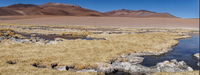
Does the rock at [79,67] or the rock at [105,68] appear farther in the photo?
the rock at [79,67]

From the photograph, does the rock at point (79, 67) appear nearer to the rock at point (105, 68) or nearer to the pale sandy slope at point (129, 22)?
the rock at point (105, 68)

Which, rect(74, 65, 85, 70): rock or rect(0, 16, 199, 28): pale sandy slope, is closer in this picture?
rect(74, 65, 85, 70): rock

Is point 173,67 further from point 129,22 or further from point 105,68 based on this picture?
point 129,22

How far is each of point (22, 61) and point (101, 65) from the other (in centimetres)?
715

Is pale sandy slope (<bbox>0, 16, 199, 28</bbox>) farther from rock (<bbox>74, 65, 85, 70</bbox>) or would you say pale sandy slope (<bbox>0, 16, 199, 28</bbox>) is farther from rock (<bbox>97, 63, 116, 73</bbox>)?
rock (<bbox>74, 65, 85, 70</bbox>)

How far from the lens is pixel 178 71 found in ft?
50.3

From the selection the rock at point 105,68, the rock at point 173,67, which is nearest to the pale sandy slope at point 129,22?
the rock at point 173,67

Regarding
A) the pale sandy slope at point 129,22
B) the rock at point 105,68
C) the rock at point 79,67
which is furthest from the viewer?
the pale sandy slope at point 129,22

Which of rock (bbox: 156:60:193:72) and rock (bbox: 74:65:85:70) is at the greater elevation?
rock (bbox: 74:65:85:70)

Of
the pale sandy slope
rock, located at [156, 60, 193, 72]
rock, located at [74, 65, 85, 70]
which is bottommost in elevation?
rock, located at [156, 60, 193, 72]

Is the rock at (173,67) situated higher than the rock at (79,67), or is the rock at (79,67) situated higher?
the rock at (79,67)

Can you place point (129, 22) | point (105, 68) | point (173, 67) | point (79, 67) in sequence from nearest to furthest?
point (105, 68) < point (79, 67) < point (173, 67) < point (129, 22)

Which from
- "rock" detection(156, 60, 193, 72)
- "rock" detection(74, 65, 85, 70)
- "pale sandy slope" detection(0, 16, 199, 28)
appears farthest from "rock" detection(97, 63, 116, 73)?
"pale sandy slope" detection(0, 16, 199, 28)

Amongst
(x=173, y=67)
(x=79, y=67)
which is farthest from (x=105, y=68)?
(x=173, y=67)
